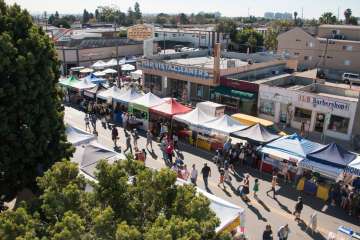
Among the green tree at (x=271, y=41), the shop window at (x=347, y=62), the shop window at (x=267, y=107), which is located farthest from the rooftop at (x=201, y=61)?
the green tree at (x=271, y=41)

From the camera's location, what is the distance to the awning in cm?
3155

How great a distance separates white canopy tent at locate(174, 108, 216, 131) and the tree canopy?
47.9 feet

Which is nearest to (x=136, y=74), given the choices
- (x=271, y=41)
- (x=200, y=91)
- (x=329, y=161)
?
(x=200, y=91)

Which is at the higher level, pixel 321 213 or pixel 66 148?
pixel 66 148

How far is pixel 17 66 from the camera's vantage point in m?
12.0

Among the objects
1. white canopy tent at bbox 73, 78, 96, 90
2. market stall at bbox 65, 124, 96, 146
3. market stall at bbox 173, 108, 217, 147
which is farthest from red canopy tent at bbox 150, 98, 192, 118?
white canopy tent at bbox 73, 78, 96, 90

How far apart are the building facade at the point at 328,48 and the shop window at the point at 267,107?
2144cm

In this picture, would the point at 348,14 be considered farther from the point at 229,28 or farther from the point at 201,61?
the point at 201,61

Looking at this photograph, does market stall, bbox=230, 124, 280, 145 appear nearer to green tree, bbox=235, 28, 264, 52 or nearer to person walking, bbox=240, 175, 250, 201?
person walking, bbox=240, 175, 250, 201

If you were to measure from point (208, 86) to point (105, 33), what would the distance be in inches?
1821

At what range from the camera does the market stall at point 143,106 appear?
88.6 ft

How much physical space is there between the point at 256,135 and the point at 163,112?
287 inches

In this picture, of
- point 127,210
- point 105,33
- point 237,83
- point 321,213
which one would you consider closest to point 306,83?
point 237,83

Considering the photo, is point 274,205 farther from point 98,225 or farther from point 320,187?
point 98,225
